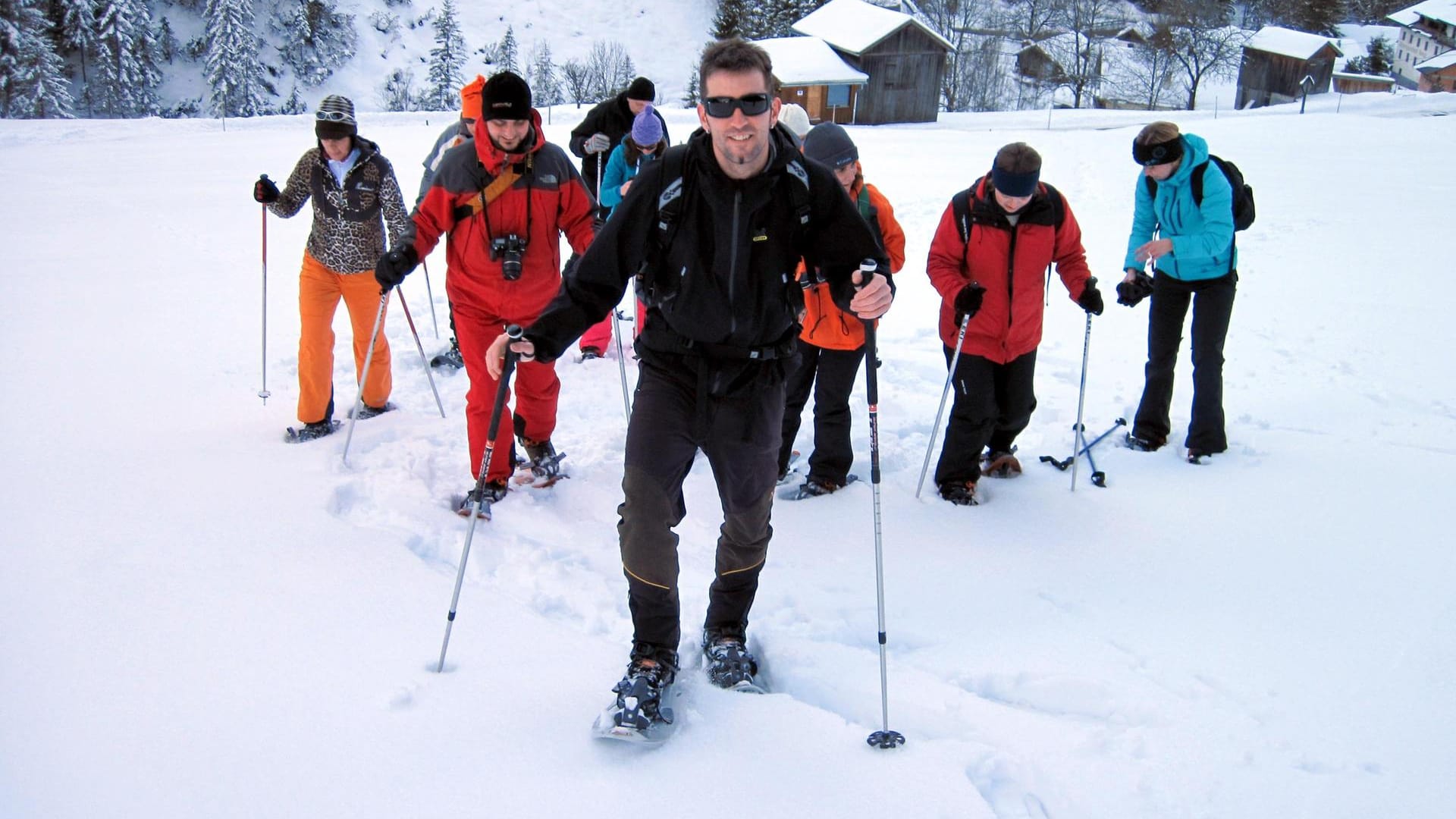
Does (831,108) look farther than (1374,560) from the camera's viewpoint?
Yes

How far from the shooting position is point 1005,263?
14.3 ft

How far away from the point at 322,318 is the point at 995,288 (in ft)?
12.7

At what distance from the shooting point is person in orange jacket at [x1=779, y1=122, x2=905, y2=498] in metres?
4.20

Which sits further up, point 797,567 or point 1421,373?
point 1421,373

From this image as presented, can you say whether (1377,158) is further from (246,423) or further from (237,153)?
(237,153)

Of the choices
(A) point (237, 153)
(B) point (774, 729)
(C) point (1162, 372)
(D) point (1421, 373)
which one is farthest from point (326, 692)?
(A) point (237, 153)

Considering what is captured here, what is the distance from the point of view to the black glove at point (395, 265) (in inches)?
158

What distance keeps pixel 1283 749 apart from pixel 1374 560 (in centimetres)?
175

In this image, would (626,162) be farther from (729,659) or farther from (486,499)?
(729,659)

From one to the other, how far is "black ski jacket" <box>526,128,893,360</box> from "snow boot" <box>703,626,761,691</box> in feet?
3.48

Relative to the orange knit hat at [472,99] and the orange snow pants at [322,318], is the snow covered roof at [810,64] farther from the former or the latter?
the orange snow pants at [322,318]

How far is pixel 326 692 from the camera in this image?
9.14ft

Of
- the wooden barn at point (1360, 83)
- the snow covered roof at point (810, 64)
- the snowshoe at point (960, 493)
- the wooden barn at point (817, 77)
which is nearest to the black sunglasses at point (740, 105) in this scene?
the snowshoe at point (960, 493)

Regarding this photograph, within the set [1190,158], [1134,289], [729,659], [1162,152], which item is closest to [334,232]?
[729,659]
